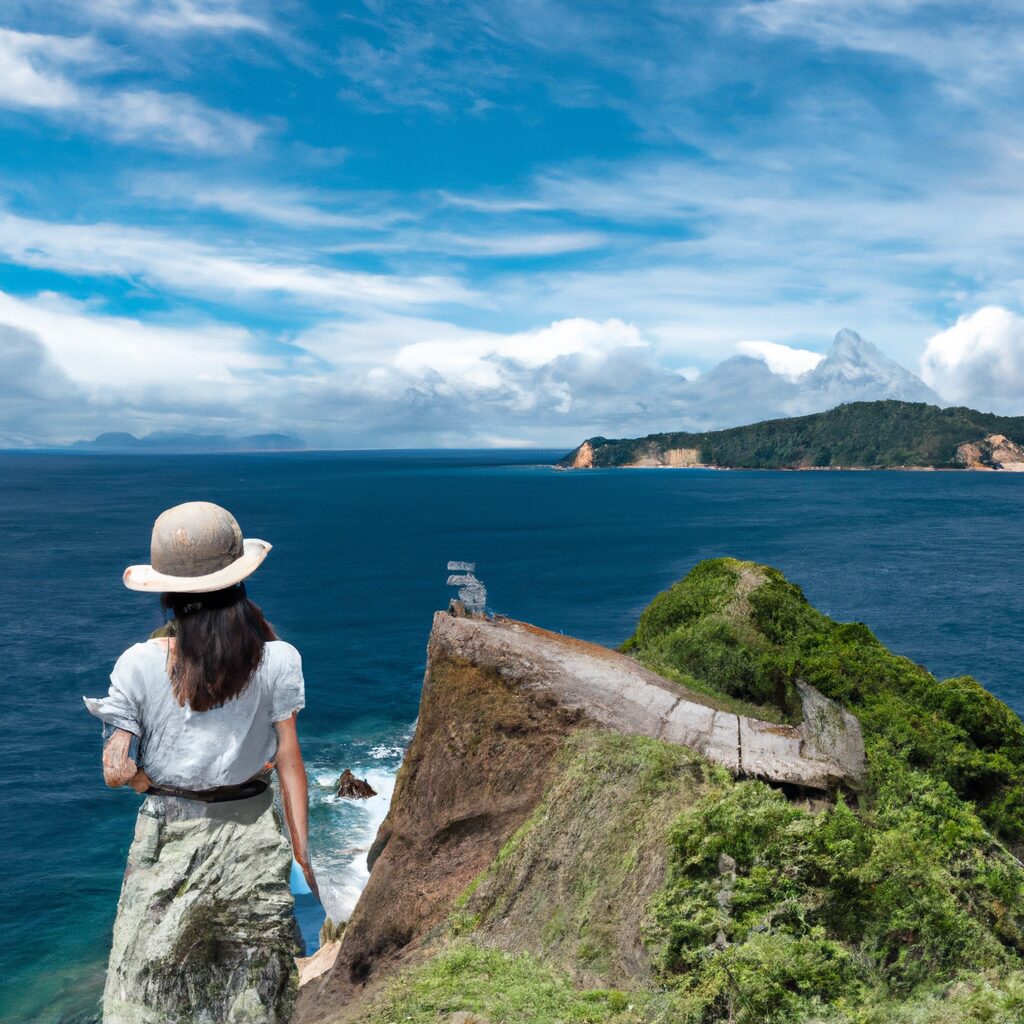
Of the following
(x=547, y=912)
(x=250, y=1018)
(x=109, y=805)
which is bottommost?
(x=109, y=805)

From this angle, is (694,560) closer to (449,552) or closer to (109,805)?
(449,552)

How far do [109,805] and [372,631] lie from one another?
23.1 meters

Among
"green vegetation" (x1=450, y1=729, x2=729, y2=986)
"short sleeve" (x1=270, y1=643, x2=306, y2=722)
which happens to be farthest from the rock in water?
"short sleeve" (x1=270, y1=643, x2=306, y2=722)

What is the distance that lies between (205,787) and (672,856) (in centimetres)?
654

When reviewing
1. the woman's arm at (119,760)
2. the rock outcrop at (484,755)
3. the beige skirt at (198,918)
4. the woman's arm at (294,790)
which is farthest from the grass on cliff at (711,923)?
the woman's arm at (119,760)

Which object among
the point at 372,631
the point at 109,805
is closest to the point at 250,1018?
the point at 109,805

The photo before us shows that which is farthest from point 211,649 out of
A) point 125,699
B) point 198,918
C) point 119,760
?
point 198,918

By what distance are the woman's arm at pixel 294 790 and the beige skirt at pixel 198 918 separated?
8.2 inches

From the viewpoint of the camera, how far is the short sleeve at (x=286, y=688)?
13.7ft

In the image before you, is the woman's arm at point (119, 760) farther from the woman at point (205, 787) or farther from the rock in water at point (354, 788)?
the rock in water at point (354, 788)

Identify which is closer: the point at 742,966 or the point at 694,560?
the point at 742,966

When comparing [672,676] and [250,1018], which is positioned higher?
[250,1018]

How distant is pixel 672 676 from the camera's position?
752 inches

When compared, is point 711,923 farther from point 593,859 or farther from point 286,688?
point 286,688
